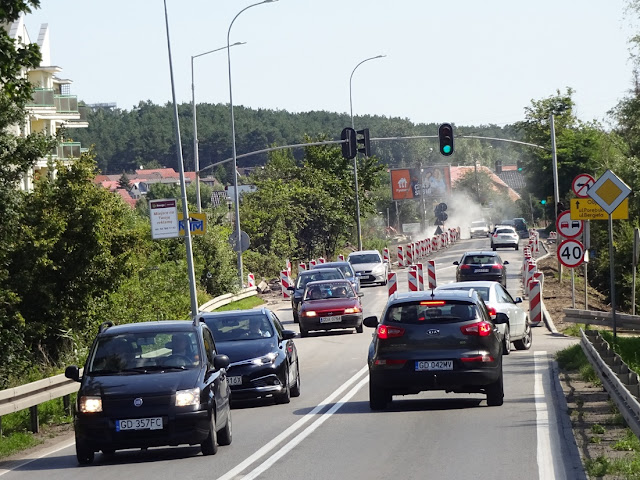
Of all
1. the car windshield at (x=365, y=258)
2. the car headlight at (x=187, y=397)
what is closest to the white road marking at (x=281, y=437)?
the car headlight at (x=187, y=397)

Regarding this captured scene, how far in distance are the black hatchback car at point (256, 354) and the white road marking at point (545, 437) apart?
3608 mm

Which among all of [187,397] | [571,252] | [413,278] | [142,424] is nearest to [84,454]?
[142,424]

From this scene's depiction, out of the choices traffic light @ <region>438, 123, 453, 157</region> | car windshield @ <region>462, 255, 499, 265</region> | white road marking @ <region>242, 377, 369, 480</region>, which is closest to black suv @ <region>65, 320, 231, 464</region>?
white road marking @ <region>242, 377, 369, 480</region>

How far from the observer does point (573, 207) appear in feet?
88.7

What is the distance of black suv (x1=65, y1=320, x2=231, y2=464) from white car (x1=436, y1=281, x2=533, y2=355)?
11498 mm

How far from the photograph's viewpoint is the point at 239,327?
19.5 m

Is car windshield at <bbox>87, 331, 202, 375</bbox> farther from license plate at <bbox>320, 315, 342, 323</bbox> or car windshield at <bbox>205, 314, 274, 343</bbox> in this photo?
license plate at <bbox>320, 315, 342, 323</bbox>

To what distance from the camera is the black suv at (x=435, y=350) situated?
1623cm

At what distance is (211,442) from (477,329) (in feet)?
14.9

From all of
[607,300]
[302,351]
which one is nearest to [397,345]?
[302,351]

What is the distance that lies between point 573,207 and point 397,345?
11.6 meters

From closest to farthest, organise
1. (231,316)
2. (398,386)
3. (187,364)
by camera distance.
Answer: (187,364)
(398,386)
(231,316)

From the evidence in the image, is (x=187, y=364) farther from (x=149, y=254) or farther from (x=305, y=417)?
(x=149, y=254)

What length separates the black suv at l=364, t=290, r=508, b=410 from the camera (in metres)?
16.2
